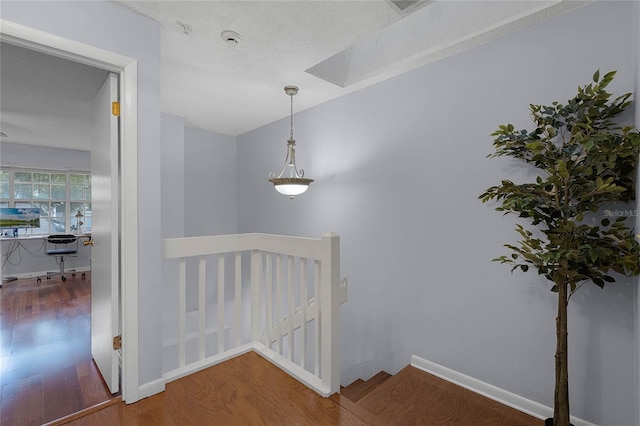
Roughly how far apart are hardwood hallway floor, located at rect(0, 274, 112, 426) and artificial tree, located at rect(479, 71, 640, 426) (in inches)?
112

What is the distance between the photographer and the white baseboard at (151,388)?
184 cm

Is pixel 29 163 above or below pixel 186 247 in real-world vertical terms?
above

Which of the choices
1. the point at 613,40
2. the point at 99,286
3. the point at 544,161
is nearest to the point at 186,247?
the point at 99,286

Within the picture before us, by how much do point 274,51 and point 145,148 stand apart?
1.26m

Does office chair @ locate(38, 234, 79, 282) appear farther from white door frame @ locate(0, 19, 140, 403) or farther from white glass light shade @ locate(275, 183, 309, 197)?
white door frame @ locate(0, 19, 140, 403)

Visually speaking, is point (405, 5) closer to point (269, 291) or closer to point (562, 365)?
point (269, 291)

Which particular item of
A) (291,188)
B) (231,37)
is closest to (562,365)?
(291,188)

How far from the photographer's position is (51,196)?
635cm

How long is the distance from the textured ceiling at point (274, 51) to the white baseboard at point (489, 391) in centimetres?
261

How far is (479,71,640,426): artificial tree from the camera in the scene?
153 centimetres

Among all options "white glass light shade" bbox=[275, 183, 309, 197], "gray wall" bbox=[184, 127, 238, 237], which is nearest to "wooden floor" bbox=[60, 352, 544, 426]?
"white glass light shade" bbox=[275, 183, 309, 197]

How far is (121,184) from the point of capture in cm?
182

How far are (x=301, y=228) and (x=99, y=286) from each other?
2236 mm

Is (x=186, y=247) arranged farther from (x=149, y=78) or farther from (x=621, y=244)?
(x=621, y=244)
